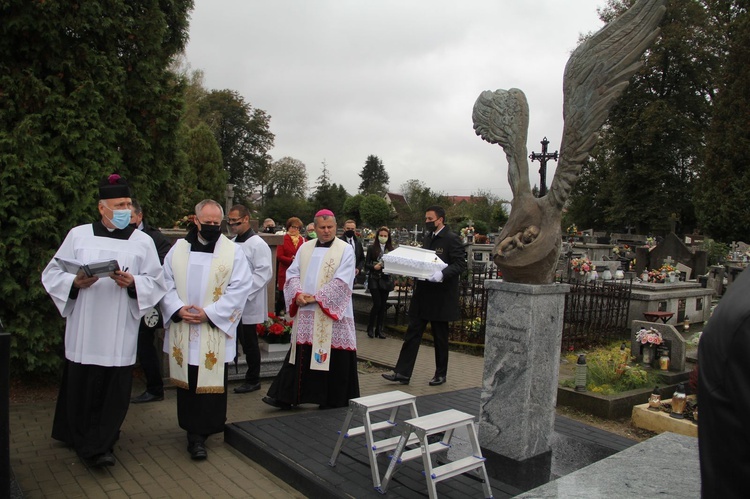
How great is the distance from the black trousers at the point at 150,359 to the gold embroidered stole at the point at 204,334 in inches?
48.4

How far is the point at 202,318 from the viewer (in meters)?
4.86

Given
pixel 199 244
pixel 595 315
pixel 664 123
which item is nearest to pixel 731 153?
pixel 664 123

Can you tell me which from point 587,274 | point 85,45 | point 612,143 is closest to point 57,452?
point 85,45

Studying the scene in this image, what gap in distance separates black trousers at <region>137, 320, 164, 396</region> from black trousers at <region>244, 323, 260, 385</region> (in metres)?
0.92

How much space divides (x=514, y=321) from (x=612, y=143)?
34371 millimetres

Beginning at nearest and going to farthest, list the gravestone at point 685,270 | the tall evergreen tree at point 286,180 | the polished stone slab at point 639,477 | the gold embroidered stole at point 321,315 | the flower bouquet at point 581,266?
1. the polished stone slab at point 639,477
2. the gold embroidered stole at point 321,315
3. the flower bouquet at point 581,266
4. the gravestone at point 685,270
5. the tall evergreen tree at point 286,180

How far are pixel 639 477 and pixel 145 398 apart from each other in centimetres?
504

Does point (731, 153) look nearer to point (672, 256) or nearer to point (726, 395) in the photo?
point (672, 256)

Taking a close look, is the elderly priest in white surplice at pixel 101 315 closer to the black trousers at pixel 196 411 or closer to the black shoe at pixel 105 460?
the black shoe at pixel 105 460

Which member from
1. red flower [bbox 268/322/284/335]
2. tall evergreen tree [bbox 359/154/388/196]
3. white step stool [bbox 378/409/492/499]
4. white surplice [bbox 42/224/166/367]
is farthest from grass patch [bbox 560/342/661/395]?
tall evergreen tree [bbox 359/154/388/196]

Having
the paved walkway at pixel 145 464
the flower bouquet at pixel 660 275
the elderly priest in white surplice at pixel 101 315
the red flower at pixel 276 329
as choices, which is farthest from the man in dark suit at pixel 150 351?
the flower bouquet at pixel 660 275

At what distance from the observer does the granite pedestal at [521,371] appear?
173 inches

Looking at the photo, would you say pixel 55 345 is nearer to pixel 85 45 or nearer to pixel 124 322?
pixel 124 322

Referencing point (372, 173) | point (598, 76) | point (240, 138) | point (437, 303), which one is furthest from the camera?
point (372, 173)
